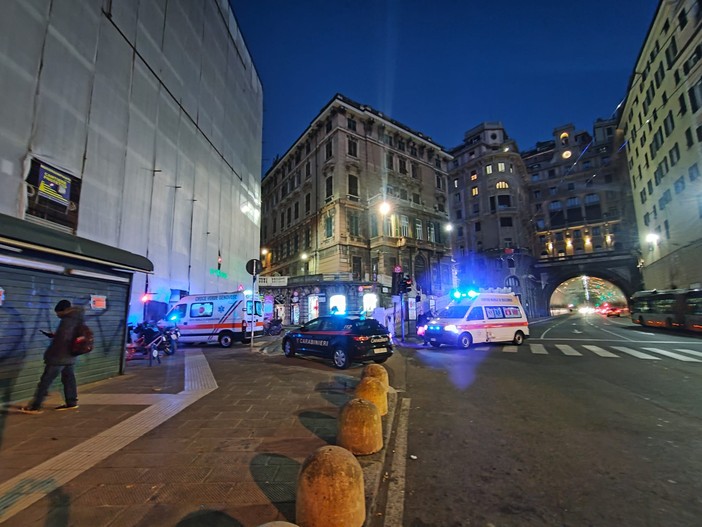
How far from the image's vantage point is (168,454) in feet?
12.0

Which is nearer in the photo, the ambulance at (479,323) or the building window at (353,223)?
the ambulance at (479,323)

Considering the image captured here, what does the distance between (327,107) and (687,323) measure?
35.0 m

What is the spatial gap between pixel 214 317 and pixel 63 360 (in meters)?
10.2

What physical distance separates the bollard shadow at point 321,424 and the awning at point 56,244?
5.24m

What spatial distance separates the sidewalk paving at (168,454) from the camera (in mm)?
2619

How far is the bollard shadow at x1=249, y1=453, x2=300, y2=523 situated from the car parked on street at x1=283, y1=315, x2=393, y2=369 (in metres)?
5.76

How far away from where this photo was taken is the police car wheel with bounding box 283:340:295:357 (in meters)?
11.3

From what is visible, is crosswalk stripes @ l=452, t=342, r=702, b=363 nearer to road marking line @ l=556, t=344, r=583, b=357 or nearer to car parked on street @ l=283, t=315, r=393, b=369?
road marking line @ l=556, t=344, r=583, b=357

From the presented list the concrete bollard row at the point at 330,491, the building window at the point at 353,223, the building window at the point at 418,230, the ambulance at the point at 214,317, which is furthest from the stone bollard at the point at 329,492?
the building window at the point at 418,230

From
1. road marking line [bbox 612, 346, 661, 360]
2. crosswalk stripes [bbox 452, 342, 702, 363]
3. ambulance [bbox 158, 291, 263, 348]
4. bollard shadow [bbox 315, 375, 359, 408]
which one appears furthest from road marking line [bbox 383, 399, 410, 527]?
ambulance [bbox 158, 291, 263, 348]

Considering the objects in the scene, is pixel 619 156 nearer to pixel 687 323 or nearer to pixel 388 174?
pixel 388 174

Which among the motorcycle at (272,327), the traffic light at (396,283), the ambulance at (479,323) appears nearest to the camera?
the ambulance at (479,323)

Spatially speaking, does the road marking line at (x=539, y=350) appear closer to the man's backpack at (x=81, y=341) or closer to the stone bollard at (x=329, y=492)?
the stone bollard at (x=329, y=492)

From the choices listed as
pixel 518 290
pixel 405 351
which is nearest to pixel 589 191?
pixel 518 290
